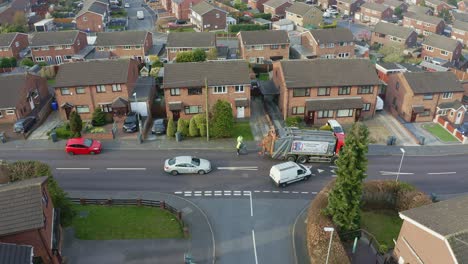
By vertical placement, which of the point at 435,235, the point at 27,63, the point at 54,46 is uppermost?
the point at 54,46

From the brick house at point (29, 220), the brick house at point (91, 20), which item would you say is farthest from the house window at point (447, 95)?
the brick house at point (91, 20)

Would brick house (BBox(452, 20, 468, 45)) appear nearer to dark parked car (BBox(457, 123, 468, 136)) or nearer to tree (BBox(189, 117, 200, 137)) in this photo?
dark parked car (BBox(457, 123, 468, 136))

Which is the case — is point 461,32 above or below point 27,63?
below

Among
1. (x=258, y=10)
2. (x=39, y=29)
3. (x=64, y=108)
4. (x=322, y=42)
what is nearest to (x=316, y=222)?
(x=64, y=108)

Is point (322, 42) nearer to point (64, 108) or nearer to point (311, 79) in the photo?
point (311, 79)

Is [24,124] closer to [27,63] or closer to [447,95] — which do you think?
[27,63]

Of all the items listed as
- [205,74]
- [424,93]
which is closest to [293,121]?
[205,74]
